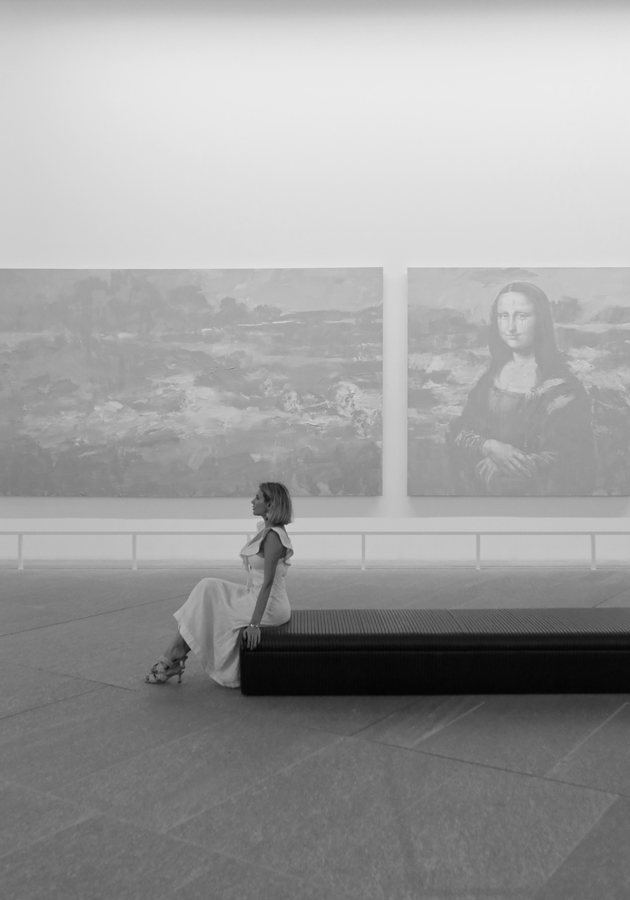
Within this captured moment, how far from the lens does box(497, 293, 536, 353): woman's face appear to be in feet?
42.9

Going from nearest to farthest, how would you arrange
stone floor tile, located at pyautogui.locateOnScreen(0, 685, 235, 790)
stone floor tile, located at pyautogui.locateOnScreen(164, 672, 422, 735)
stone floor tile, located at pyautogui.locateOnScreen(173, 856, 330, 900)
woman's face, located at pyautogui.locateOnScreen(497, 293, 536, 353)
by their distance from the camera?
stone floor tile, located at pyautogui.locateOnScreen(173, 856, 330, 900) → stone floor tile, located at pyautogui.locateOnScreen(0, 685, 235, 790) → stone floor tile, located at pyautogui.locateOnScreen(164, 672, 422, 735) → woman's face, located at pyautogui.locateOnScreen(497, 293, 536, 353)

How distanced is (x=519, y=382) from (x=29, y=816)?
10467 millimetres

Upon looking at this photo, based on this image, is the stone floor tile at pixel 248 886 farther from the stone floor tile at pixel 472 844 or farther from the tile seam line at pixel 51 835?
the tile seam line at pixel 51 835

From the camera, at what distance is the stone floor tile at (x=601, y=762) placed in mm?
4594

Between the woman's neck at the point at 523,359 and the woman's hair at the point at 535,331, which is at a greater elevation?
the woman's hair at the point at 535,331

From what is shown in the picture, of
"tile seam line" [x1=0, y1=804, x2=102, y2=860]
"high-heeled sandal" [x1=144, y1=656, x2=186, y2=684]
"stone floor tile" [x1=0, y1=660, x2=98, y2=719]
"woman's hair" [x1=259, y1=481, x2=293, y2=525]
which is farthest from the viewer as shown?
"high-heeled sandal" [x1=144, y1=656, x2=186, y2=684]

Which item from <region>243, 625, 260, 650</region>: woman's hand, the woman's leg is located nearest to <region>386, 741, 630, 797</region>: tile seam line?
<region>243, 625, 260, 650</region>: woman's hand

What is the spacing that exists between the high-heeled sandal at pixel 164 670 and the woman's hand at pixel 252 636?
2.27 ft

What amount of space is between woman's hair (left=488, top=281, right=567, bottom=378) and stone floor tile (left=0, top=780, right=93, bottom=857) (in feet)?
33.4

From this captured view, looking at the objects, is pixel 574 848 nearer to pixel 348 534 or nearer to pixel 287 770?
pixel 287 770

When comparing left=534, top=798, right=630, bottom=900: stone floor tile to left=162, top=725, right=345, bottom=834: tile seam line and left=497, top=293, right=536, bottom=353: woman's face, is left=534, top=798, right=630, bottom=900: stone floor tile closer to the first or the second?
left=162, top=725, right=345, bottom=834: tile seam line

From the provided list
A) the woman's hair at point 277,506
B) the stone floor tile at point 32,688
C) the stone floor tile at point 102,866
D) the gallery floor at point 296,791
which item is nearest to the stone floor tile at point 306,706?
the gallery floor at point 296,791

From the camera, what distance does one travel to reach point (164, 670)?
257 inches

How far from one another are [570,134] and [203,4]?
6.23 metres
